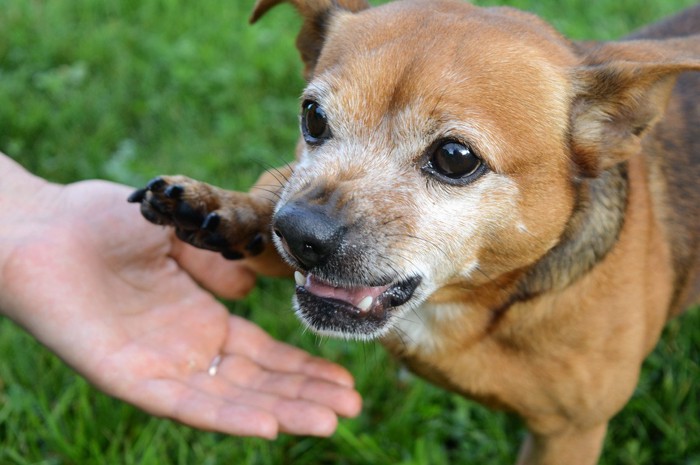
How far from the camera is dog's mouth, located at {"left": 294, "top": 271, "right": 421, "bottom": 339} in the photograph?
8.42 feet

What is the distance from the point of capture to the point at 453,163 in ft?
8.12

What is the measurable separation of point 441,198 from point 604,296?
867 mm

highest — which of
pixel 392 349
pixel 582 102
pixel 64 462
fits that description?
pixel 582 102

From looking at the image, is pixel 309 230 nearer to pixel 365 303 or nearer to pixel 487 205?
pixel 365 303

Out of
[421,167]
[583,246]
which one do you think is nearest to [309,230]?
[421,167]

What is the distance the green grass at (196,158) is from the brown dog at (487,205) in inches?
22.8

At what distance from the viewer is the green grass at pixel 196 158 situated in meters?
3.43

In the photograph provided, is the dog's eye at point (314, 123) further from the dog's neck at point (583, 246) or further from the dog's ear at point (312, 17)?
the dog's neck at point (583, 246)

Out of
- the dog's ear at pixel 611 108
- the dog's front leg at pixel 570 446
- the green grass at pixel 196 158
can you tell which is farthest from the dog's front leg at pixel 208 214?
the dog's front leg at pixel 570 446

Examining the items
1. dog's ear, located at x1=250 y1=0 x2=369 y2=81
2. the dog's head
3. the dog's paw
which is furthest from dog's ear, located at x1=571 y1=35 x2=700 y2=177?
the dog's paw

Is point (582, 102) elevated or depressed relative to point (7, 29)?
elevated

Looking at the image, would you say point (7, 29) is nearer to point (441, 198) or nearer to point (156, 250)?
point (156, 250)

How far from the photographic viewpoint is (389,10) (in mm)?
2754

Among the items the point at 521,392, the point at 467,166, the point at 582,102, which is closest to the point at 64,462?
the point at 521,392
